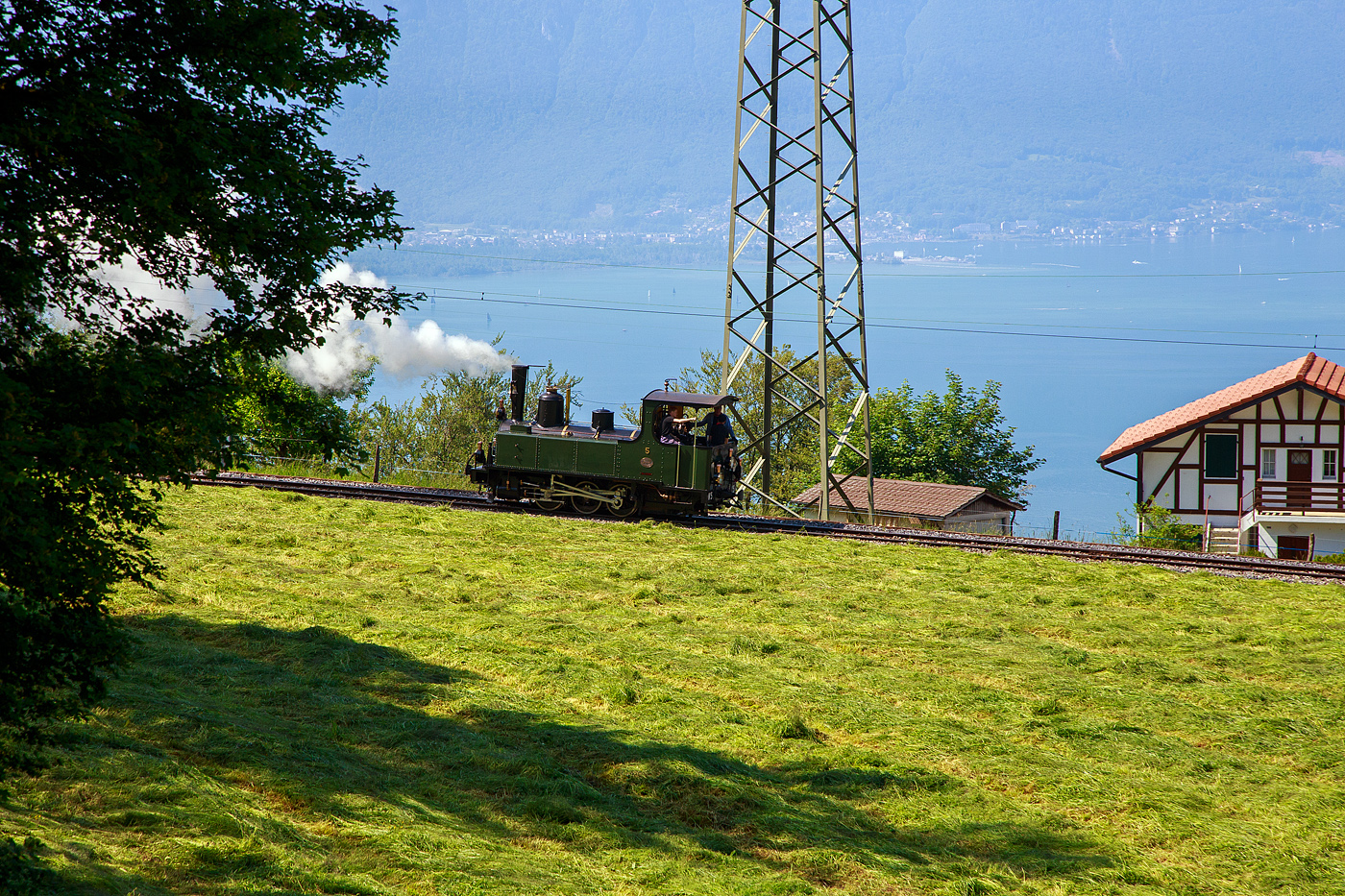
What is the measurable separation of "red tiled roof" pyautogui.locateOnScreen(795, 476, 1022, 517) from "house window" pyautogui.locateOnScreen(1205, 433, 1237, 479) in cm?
809

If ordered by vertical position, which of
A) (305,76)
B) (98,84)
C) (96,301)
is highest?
(305,76)

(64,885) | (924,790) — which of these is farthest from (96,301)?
Answer: (924,790)

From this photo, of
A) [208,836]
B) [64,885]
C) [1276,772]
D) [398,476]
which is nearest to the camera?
[64,885]

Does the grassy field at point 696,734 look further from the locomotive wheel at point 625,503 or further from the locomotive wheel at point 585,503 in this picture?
the locomotive wheel at point 585,503

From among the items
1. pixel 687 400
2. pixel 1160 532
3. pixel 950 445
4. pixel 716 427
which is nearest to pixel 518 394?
pixel 687 400

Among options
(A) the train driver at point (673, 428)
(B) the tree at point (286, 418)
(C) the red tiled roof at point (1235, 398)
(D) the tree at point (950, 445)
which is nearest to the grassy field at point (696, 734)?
(B) the tree at point (286, 418)

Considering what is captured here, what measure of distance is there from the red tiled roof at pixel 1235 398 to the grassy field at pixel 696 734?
69.7 feet

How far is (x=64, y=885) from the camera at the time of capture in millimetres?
6258

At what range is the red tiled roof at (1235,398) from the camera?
118 feet

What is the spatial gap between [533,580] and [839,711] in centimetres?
668

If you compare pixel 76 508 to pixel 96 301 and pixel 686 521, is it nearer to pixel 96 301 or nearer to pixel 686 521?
pixel 96 301

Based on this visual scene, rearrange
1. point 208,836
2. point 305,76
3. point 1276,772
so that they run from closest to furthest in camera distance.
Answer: point 208,836 < point 305,76 < point 1276,772

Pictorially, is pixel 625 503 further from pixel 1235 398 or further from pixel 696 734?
pixel 1235 398

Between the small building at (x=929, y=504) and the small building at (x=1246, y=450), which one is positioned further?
the small building at (x=929, y=504)
